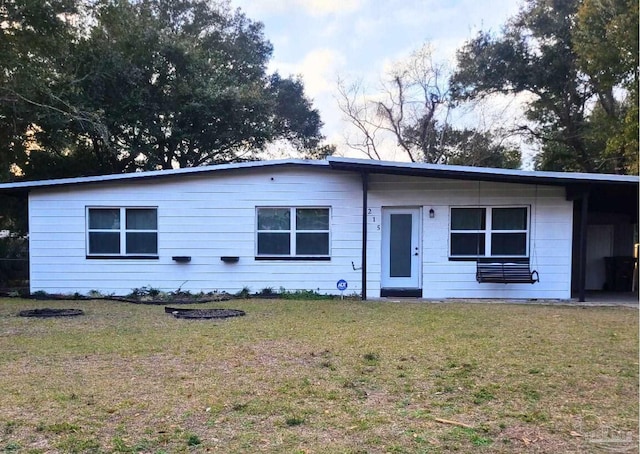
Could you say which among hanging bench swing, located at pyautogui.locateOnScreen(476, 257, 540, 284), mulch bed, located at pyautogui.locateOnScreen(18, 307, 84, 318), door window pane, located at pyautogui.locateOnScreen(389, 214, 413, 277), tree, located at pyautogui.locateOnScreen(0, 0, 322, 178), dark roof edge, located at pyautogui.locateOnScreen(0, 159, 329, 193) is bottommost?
mulch bed, located at pyautogui.locateOnScreen(18, 307, 84, 318)

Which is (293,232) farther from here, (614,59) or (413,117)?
(413,117)

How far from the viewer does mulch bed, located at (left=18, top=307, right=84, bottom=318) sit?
7918 millimetres

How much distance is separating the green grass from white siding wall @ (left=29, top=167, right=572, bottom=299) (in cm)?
295

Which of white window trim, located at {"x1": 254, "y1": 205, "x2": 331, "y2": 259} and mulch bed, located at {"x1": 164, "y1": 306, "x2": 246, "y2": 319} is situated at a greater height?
white window trim, located at {"x1": 254, "y1": 205, "x2": 331, "y2": 259}

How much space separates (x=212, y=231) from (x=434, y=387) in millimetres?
7394

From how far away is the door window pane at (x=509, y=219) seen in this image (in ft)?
32.9

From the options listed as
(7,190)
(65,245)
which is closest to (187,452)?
(65,245)

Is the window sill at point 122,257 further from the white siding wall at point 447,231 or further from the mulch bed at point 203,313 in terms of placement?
the white siding wall at point 447,231

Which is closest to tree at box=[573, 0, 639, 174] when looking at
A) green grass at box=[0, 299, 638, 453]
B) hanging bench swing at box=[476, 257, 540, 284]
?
hanging bench swing at box=[476, 257, 540, 284]

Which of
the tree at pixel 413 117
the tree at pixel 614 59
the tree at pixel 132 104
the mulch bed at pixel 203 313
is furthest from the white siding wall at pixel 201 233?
the tree at pixel 413 117

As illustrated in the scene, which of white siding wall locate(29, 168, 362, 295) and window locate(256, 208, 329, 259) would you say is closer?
white siding wall locate(29, 168, 362, 295)

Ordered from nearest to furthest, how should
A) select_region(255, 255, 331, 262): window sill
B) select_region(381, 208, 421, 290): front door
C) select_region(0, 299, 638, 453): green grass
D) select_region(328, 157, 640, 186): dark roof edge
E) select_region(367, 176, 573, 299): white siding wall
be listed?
select_region(0, 299, 638, 453): green grass < select_region(328, 157, 640, 186): dark roof edge < select_region(367, 176, 573, 299): white siding wall < select_region(381, 208, 421, 290): front door < select_region(255, 255, 331, 262): window sill

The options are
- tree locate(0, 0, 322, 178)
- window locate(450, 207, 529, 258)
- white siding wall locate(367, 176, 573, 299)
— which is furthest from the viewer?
tree locate(0, 0, 322, 178)

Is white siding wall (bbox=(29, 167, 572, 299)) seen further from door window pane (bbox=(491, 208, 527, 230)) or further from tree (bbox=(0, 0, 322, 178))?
tree (bbox=(0, 0, 322, 178))
